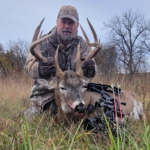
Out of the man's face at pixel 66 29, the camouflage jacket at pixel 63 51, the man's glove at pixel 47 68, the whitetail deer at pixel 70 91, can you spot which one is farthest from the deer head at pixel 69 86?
the man's face at pixel 66 29

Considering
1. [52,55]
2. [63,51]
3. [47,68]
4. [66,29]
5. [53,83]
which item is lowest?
[53,83]

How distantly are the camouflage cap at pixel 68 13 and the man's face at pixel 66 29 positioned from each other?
95mm

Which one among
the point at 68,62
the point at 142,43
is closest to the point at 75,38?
the point at 68,62

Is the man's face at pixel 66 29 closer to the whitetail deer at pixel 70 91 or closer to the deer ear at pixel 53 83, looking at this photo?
the whitetail deer at pixel 70 91

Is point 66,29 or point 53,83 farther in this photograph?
point 66,29

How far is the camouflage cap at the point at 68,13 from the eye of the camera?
421 centimetres

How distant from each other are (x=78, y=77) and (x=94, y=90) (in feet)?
2.40

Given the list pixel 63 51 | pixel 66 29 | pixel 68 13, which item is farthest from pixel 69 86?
pixel 68 13

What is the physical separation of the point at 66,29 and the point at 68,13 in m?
0.35

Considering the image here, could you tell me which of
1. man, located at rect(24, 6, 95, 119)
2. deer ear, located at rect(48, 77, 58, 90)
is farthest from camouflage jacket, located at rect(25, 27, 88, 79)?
deer ear, located at rect(48, 77, 58, 90)

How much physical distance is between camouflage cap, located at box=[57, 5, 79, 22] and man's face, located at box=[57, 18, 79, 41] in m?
0.09

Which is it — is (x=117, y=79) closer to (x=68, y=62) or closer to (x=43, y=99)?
(x=68, y=62)

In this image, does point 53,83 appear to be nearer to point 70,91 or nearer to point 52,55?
point 70,91

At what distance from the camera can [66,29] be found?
13.9ft
